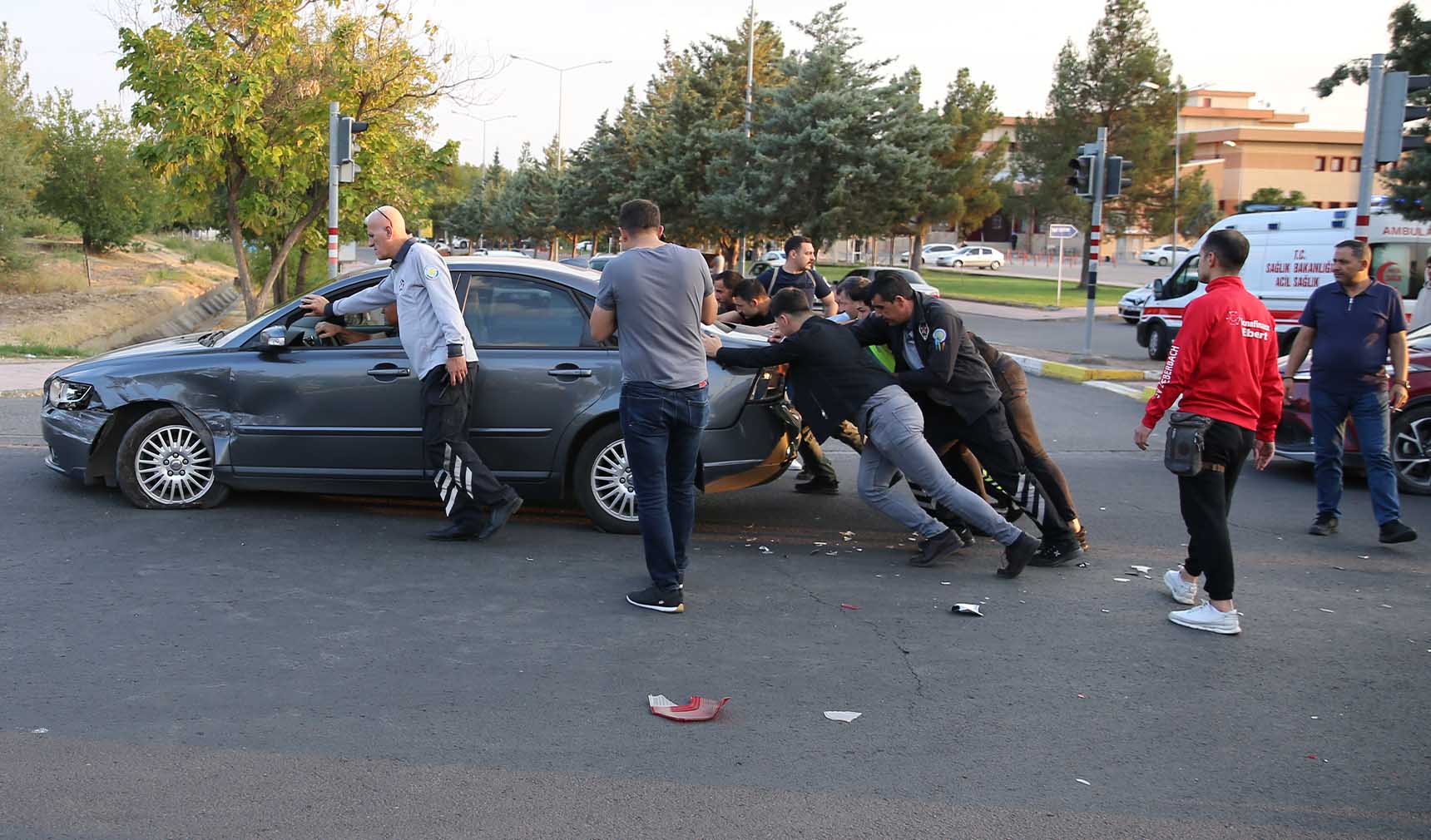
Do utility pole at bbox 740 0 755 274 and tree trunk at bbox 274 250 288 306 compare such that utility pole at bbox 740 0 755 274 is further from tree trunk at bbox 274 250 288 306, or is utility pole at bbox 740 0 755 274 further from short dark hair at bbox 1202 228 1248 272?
short dark hair at bbox 1202 228 1248 272

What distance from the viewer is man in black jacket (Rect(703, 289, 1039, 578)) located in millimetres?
6504

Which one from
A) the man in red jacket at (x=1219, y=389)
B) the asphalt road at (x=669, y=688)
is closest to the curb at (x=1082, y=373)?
the asphalt road at (x=669, y=688)

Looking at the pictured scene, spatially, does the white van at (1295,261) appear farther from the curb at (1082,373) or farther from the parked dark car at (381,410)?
the parked dark car at (381,410)

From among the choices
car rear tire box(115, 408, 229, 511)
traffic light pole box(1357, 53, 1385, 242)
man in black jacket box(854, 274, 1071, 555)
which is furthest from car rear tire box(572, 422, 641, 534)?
traffic light pole box(1357, 53, 1385, 242)

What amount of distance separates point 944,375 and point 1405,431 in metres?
4.79

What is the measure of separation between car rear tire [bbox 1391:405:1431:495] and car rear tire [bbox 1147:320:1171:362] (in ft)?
36.5

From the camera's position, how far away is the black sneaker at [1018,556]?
21.3ft

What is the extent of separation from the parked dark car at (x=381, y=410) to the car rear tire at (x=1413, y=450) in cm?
493

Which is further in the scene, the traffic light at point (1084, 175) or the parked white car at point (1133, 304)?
the parked white car at point (1133, 304)

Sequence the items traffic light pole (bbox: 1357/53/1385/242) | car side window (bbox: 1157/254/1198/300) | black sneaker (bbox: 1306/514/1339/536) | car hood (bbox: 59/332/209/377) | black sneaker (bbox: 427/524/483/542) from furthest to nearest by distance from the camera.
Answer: car side window (bbox: 1157/254/1198/300)
traffic light pole (bbox: 1357/53/1385/242)
black sneaker (bbox: 1306/514/1339/536)
car hood (bbox: 59/332/209/377)
black sneaker (bbox: 427/524/483/542)

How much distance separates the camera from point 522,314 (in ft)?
24.1

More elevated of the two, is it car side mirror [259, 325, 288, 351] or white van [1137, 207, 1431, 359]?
white van [1137, 207, 1431, 359]

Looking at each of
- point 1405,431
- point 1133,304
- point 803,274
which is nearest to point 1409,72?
point 1133,304

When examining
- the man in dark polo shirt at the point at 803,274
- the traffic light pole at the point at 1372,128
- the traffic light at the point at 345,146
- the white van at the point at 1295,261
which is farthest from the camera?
the white van at the point at 1295,261
